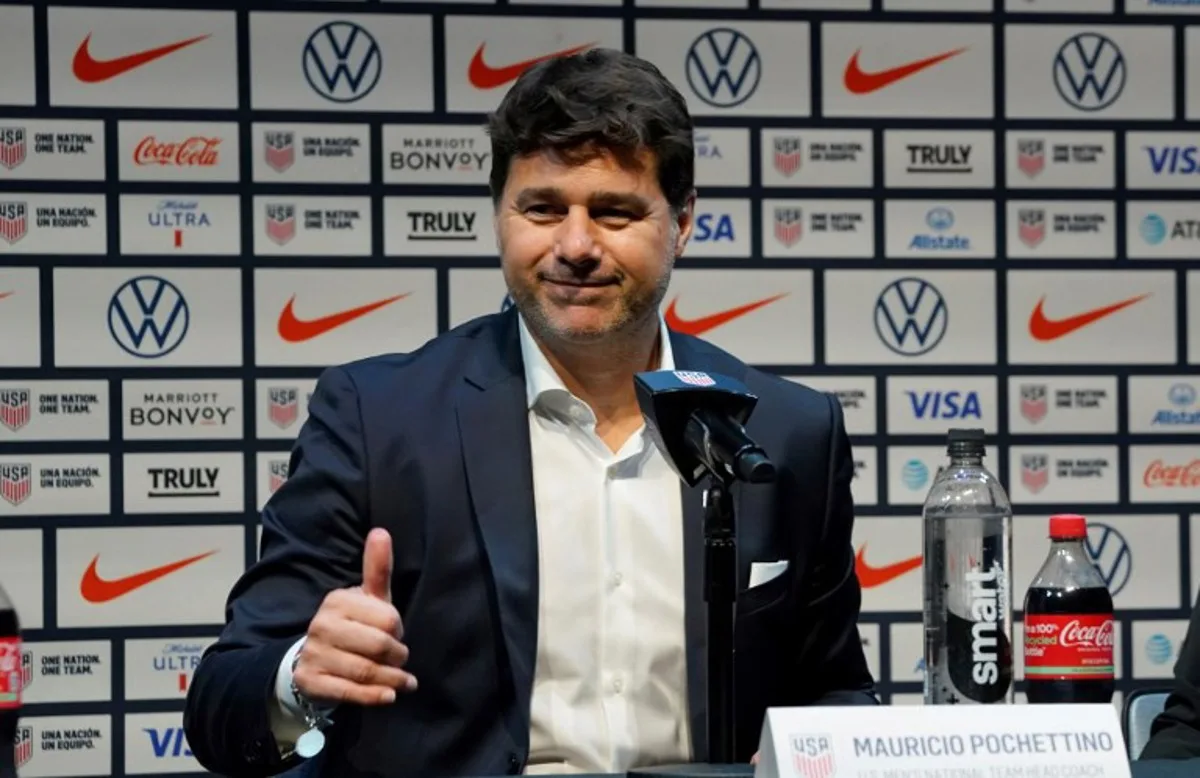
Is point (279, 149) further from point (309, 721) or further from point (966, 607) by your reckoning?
point (966, 607)

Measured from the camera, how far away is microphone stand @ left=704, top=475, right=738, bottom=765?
52.0 inches

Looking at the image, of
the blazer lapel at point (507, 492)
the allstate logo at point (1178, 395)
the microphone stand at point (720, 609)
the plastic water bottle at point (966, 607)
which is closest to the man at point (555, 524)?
the blazer lapel at point (507, 492)

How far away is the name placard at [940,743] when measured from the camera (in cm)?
121

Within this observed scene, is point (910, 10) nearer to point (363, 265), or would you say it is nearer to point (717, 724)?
point (363, 265)

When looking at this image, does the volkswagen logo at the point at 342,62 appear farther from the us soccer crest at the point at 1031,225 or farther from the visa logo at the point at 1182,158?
the visa logo at the point at 1182,158

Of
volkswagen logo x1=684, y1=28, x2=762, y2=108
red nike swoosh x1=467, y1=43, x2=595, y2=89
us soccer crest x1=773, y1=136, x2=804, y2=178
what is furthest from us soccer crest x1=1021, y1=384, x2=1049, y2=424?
red nike swoosh x1=467, y1=43, x2=595, y2=89

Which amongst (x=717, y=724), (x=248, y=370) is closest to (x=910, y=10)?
(x=248, y=370)

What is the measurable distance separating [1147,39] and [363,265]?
81.2 inches

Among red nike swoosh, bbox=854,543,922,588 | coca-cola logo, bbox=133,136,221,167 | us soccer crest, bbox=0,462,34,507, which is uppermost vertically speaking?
coca-cola logo, bbox=133,136,221,167

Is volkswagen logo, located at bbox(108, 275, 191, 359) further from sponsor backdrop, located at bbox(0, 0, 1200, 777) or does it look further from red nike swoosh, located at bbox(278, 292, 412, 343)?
red nike swoosh, located at bbox(278, 292, 412, 343)

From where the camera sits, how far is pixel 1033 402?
4102 millimetres

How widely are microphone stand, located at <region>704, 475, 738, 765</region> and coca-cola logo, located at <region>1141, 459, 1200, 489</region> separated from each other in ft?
10.00

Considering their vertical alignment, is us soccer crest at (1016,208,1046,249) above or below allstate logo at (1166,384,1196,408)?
above

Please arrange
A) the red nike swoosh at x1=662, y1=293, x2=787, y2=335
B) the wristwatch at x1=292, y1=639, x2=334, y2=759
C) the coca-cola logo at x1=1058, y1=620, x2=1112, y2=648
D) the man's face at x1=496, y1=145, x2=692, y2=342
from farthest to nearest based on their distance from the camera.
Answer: the red nike swoosh at x1=662, y1=293, x2=787, y2=335 → the man's face at x1=496, y1=145, x2=692, y2=342 → the coca-cola logo at x1=1058, y1=620, x2=1112, y2=648 → the wristwatch at x1=292, y1=639, x2=334, y2=759
